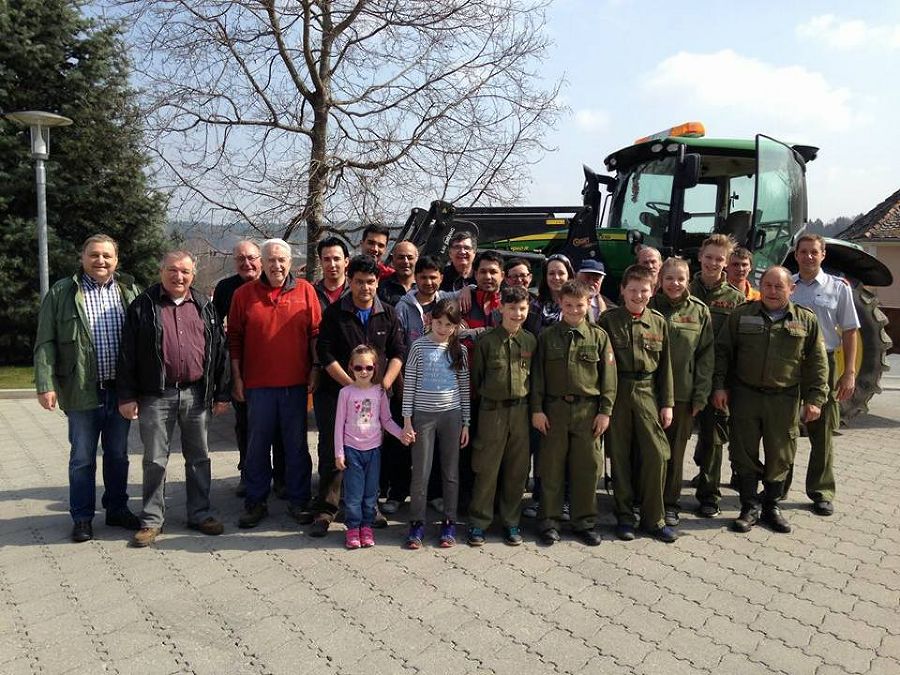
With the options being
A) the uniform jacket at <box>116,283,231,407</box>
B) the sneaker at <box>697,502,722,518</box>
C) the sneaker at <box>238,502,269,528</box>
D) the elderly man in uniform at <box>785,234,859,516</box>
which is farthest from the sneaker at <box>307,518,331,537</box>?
the elderly man in uniform at <box>785,234,859,516</box>

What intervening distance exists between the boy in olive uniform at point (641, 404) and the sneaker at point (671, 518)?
0.16ft

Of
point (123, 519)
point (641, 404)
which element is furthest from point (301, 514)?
point (641, 404)

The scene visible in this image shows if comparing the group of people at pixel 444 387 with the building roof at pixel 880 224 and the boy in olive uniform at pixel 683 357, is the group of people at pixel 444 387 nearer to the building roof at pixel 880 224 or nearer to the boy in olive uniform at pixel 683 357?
the boy in olive uniform at pixel 683 357

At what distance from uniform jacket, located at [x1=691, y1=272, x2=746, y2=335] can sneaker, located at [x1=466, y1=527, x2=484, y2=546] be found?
2065 millimetres

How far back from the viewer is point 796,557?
3949mm

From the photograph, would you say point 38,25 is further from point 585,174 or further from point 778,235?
point 778,235

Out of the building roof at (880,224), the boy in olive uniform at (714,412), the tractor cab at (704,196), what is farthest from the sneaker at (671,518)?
the building roof at (880,224)

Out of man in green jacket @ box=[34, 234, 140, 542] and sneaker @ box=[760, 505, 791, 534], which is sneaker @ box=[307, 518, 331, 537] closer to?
man in green jacket @ box=[34, 234, 140, 542]

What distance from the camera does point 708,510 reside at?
4625mm

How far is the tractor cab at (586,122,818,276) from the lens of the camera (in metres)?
6.73

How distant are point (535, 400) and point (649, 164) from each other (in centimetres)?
410

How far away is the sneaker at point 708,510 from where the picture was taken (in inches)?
182

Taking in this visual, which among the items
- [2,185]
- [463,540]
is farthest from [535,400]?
[2,185]

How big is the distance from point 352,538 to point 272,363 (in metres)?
1.18
